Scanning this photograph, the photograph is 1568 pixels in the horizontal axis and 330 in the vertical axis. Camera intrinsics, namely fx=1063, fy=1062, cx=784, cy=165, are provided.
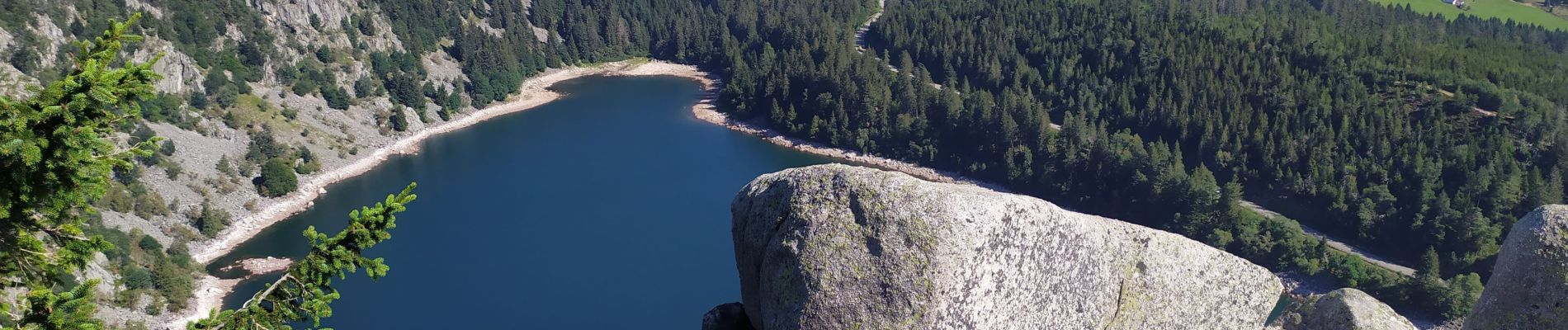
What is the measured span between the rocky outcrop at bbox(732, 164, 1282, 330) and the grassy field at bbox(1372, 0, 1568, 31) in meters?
131

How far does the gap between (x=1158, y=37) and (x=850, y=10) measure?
41.1 meters

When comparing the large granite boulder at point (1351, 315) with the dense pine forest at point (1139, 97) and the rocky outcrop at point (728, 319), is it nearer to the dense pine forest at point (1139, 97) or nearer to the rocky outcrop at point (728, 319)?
the rocky outcrop at point (728, 319)

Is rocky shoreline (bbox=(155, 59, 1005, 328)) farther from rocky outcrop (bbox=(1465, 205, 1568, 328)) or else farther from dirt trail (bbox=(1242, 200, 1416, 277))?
rocky outcrop (bbox=(1465, 205, 1568, 328))

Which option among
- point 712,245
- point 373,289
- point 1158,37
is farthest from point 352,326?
point 1158,37

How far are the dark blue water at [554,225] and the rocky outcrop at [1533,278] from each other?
1644 inches

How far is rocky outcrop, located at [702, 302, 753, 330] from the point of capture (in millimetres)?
12695

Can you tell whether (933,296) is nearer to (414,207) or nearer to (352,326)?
(352,326)

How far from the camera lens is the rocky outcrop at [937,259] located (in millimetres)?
9891

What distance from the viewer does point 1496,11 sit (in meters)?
130

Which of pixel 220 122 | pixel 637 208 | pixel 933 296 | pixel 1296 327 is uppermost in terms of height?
pixel 933 296

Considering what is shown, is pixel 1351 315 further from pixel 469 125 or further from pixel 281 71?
pixel 469 125

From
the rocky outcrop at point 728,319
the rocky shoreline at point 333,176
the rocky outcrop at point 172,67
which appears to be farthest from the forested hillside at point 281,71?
the rocky outcrop at point 728,319

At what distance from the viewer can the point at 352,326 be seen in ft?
165

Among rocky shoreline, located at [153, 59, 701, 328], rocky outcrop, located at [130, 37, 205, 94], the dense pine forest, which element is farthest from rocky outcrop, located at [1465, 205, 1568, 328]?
rocky outcrop, located at [130, 37, 205, 94]
